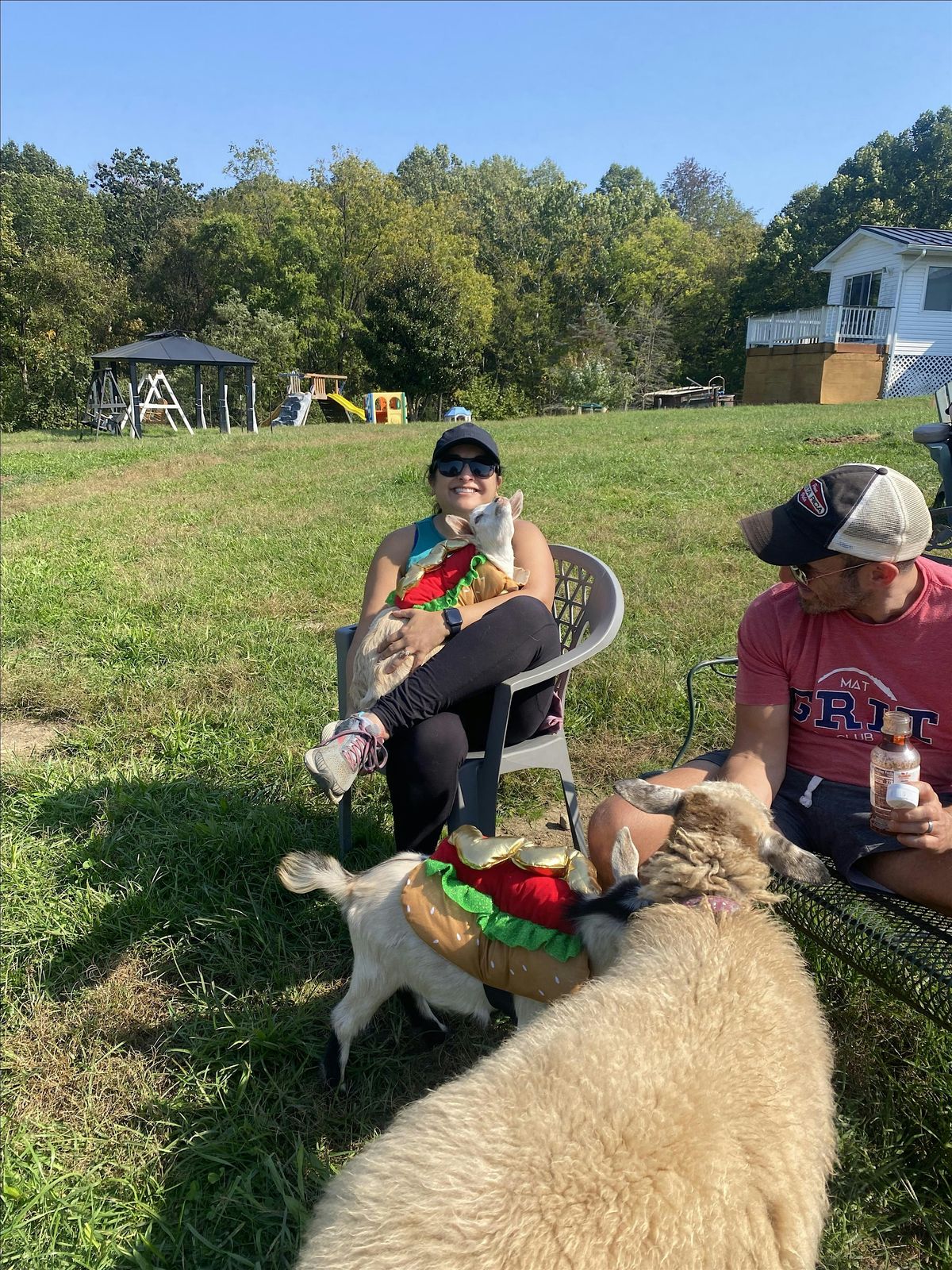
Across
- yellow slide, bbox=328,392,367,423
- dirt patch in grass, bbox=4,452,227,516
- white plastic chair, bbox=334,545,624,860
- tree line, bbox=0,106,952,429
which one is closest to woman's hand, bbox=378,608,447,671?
white plastic chair, bbox=334,545,624,860

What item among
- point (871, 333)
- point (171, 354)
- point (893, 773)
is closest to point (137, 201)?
point (171, 354)

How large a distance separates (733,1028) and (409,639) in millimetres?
1799

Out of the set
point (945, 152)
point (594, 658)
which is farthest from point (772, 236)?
point (594, 658)

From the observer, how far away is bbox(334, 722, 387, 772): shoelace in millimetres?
2645

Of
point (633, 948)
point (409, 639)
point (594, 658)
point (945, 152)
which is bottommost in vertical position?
point (594, 658)

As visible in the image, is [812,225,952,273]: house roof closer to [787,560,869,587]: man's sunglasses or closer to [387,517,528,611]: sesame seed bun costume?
[387,517,528,611]: sesame seed bun costume

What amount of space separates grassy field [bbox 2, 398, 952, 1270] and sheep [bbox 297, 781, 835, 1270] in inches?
29.6

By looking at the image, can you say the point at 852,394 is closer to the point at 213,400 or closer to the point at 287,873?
the point at 213,400

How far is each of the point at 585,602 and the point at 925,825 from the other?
1.79 metres

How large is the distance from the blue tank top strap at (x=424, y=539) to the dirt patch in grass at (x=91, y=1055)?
1.86m

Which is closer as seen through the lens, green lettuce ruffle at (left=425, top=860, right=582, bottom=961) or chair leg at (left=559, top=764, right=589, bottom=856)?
green lettuce ruffle at (left=425, top=860, right=582, bottom=961)

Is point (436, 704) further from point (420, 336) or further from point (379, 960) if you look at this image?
point (420, 336)

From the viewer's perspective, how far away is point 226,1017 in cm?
248

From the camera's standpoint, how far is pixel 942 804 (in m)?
2.29
